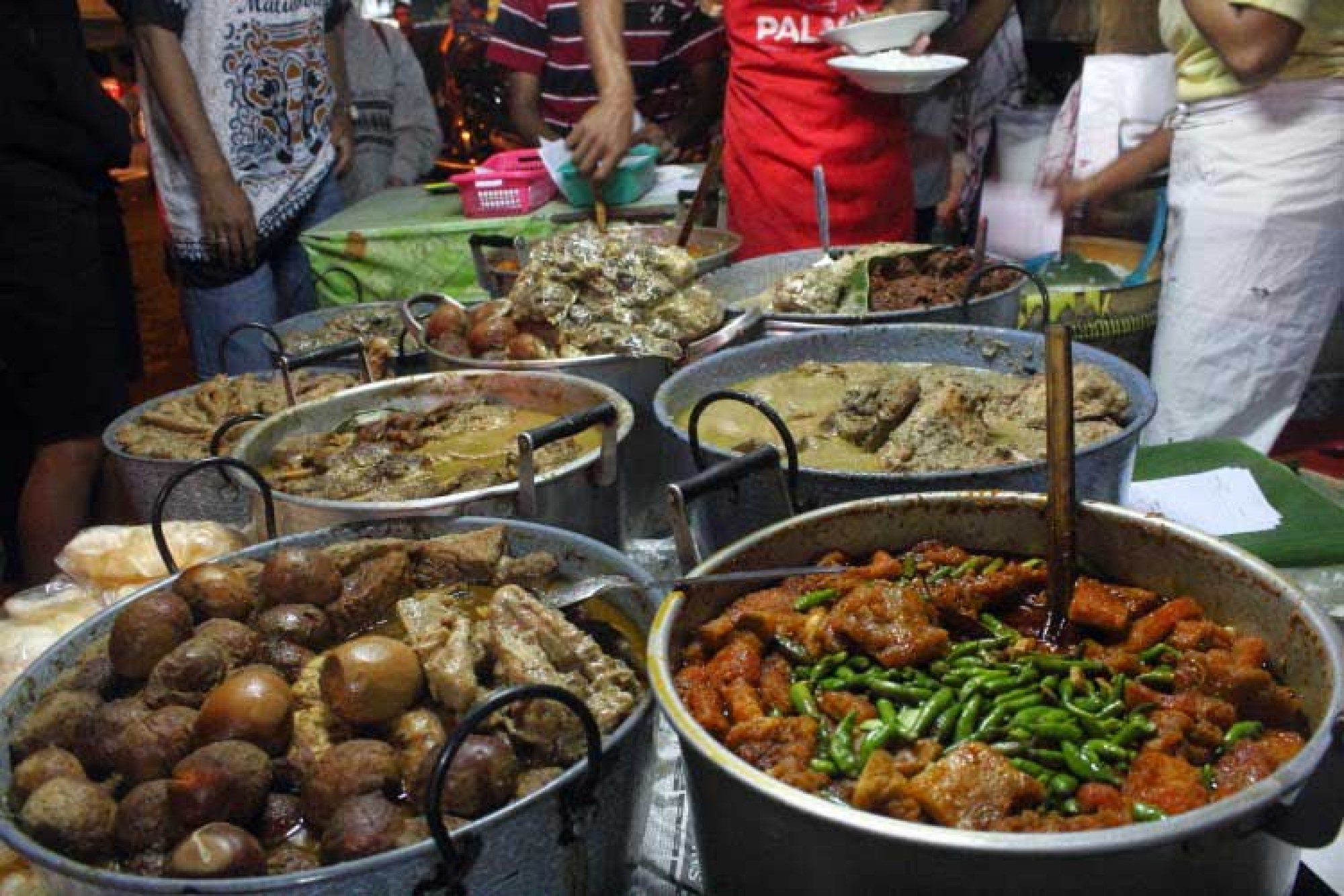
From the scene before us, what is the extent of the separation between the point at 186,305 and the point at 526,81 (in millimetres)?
2242

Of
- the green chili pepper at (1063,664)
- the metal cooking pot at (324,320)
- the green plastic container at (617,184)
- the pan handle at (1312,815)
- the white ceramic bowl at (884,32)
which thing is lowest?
the metal cooking pot at (324,320)

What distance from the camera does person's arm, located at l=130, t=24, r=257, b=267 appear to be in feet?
11.7

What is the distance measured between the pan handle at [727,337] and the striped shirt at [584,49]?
308cm

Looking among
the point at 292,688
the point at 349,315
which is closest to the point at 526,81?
the point at 349,315

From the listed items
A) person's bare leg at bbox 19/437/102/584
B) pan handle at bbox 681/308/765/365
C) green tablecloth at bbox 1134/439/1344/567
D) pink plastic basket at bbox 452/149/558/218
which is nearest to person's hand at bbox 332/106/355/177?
pink plastic basket at bbox 452/149/558/218

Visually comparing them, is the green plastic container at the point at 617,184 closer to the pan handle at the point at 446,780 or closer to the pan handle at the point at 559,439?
the pan handle at the point at 559,439

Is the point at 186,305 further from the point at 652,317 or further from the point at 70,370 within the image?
the point at 652,317

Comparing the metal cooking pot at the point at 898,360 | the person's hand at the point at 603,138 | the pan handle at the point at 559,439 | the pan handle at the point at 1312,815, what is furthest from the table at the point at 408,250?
the pan handle at the point at 1312,815

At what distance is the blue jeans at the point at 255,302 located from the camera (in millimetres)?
3855

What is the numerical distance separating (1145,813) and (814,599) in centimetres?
49

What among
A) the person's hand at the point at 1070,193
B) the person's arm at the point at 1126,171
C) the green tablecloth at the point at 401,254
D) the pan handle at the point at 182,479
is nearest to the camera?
the pan handle at the point at 182,479

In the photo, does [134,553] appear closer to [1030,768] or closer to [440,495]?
[440,495]

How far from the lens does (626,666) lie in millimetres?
1340

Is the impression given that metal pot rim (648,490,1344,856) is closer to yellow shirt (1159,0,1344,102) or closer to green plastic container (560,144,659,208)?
A: yellow shirt (1159,0,1344,102)
